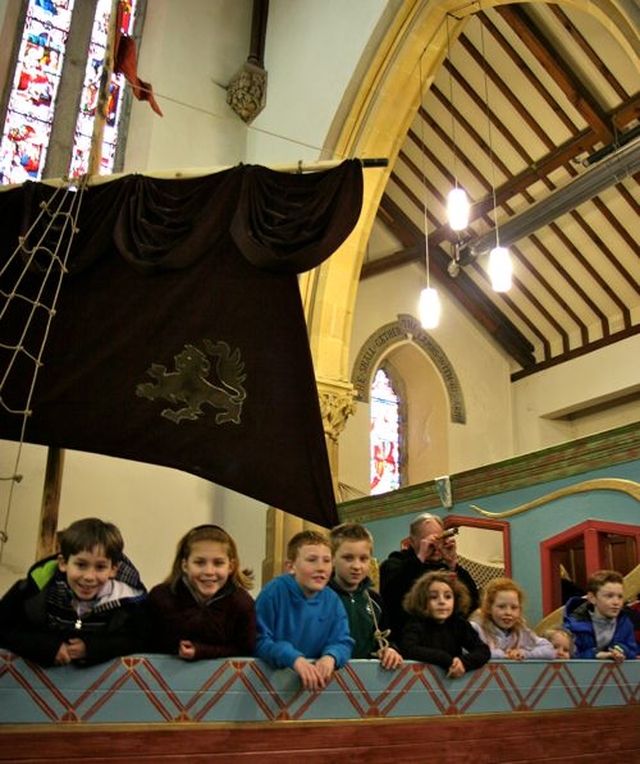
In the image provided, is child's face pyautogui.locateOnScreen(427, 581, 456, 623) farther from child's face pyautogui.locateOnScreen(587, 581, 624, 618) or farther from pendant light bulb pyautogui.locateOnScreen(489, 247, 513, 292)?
pendant light bulb pyautogui.locateOnScreen(489, 247, 513, 292)

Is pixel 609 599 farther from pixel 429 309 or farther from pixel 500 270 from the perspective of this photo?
pixel 429 309

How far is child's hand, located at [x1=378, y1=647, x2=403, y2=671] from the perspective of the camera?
2.09 m

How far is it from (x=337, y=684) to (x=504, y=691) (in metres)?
0.60

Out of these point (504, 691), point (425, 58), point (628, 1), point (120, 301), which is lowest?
point (504, 691)

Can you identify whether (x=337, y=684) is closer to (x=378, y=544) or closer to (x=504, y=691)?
(x=504, y=691)

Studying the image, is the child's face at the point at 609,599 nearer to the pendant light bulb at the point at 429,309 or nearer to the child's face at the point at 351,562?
the child's face at the point at 351,562

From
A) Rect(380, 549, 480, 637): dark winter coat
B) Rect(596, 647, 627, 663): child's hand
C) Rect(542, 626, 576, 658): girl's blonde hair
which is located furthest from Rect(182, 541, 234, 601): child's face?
Rect(542, 626, 576, 658): girl's blonde hair

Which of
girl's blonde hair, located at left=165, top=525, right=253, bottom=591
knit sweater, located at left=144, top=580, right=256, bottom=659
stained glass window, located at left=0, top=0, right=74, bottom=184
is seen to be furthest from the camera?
stained glass window, located at left=0, top=0, right=74, bottom=184

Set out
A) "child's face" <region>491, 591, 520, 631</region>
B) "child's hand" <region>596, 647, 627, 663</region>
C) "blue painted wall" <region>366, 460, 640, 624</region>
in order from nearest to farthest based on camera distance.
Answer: "child's hand" <region>596, 647, 627, 663</region>, "child's face" <region>491, 591, 520, 631</region>, "blue painted wall" <region>366, 460, 640, 624</region>

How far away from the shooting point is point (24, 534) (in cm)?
608

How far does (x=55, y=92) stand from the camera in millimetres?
7477

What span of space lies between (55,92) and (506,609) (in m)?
6.66

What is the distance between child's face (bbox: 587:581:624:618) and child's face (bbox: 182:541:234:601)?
173cm

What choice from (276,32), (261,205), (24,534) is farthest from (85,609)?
(276,32)
